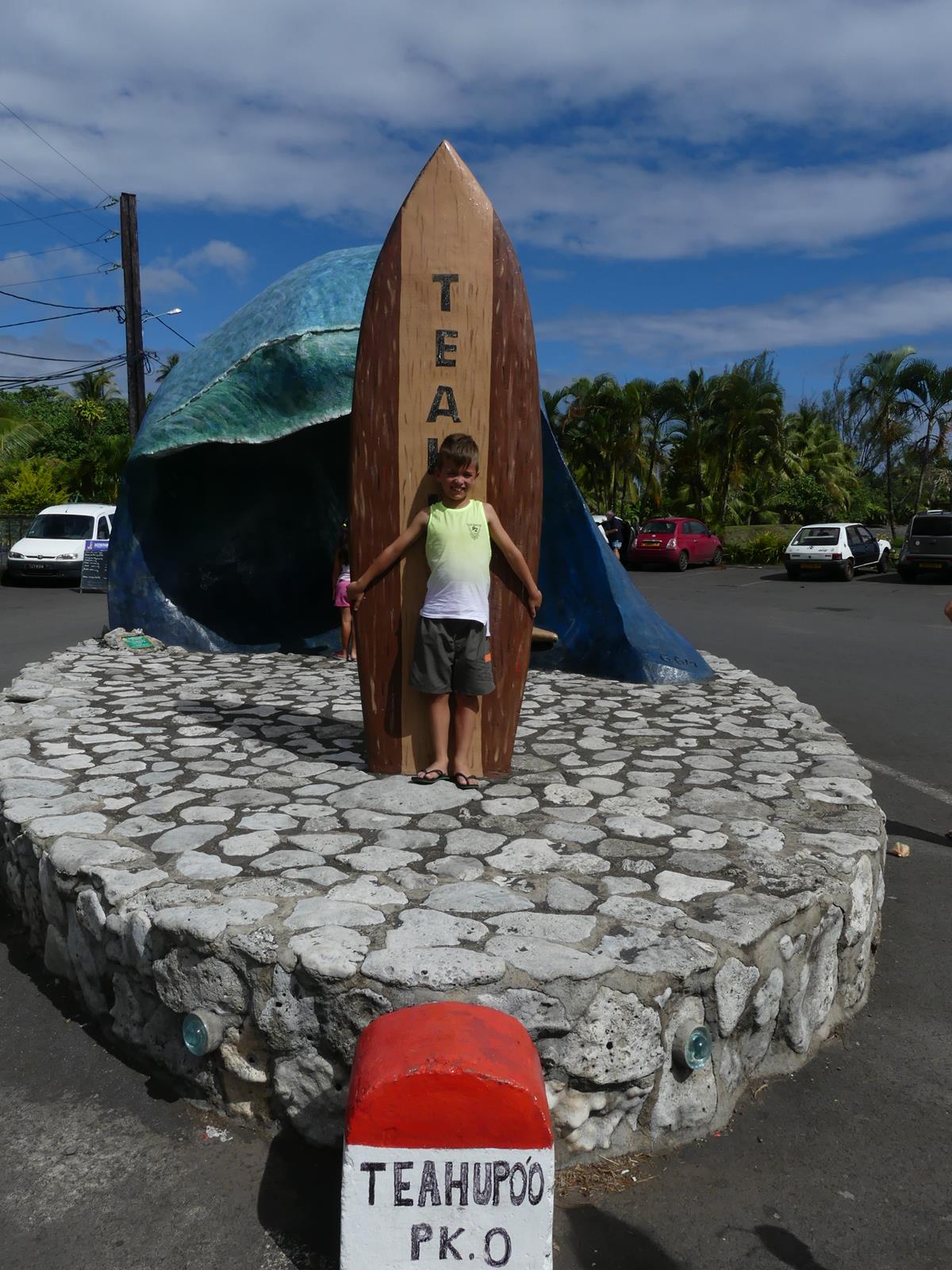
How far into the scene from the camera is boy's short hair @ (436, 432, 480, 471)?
14.6 feet


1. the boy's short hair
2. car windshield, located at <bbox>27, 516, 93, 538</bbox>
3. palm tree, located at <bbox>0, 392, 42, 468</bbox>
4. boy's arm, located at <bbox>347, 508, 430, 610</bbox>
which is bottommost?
car windshield, located at <bbox>27, 516, 93, 538</bbox>

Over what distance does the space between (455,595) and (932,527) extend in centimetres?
2050

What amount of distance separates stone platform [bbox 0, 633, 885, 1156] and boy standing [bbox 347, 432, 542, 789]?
34cm

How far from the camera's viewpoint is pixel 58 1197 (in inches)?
100

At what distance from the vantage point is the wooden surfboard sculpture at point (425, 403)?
186 inches

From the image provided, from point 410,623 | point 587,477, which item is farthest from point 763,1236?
point 587,477

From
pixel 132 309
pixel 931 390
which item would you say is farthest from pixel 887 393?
pixel 132 309

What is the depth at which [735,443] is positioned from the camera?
1225 inches

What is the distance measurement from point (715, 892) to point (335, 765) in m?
2.27

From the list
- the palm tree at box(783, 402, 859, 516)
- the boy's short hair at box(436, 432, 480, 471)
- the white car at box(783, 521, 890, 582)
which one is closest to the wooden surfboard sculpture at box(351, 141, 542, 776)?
the boy's short hair at box(436, 432, 480, 471)

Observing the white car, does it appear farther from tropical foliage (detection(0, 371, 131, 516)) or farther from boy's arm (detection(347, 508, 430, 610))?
boy's arm (detection(347, 508, 430, 610))

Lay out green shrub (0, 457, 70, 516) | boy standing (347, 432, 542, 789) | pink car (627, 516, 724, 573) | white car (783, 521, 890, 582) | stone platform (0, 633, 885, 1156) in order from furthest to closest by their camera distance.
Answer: green shrub (0, 457, 70, 516) < pink car (627, 516, 724, 573) < white car (783, 521, 890, 582) < boy standing (347, 432, 542, 789) < stone platform (0, 633, 885, 1156)

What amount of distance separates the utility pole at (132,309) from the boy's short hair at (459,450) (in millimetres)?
16520

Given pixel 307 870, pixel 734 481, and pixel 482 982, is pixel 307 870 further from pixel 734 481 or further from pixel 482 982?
pixel 734 481
